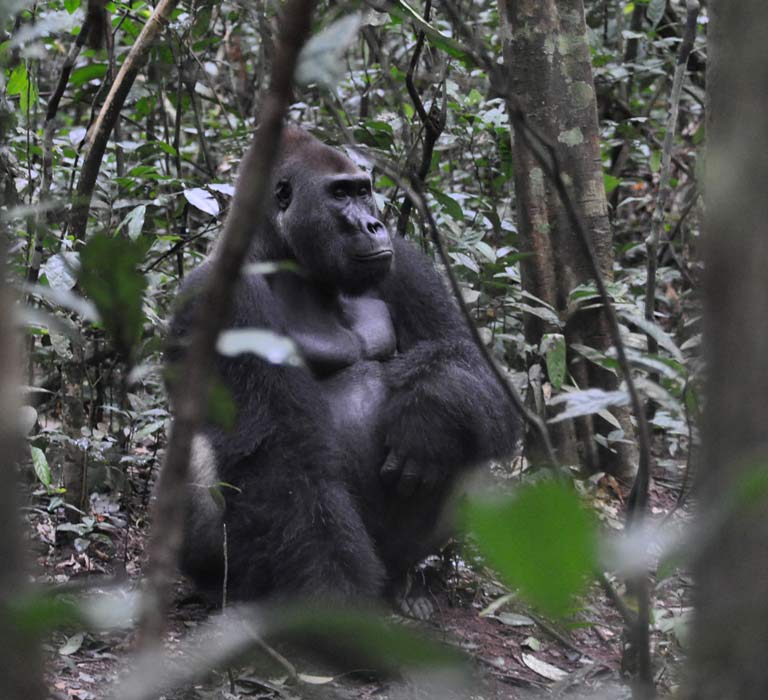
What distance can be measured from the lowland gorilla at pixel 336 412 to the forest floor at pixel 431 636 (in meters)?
0.23

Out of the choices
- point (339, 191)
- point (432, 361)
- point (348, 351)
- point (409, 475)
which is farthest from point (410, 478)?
point (339, 191)

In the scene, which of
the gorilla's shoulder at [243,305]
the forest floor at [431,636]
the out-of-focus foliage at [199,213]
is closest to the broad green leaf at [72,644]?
the forest floor at [431,636]

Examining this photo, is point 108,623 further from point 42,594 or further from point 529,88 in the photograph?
point 529,88

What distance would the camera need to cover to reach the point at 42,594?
0.78 metres

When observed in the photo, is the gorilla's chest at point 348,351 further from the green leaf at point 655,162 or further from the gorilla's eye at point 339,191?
the green leaf at point 655,162

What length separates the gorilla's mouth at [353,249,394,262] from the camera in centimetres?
359

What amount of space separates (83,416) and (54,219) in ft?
3.03

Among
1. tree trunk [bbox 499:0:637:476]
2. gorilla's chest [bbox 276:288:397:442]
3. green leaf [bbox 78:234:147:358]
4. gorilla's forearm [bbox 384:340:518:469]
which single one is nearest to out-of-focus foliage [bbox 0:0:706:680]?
green leaf [bbox 78:234:147:358]

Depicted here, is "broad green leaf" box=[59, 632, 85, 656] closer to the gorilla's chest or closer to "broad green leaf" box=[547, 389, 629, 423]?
the gorilla's chest

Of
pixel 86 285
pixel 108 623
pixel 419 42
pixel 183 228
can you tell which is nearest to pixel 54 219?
pixel 183 228

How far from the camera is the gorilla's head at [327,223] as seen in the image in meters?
3.62

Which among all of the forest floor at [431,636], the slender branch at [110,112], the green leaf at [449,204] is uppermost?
the slender branch at [110,112]

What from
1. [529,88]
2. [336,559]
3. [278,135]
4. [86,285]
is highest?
[529,88]

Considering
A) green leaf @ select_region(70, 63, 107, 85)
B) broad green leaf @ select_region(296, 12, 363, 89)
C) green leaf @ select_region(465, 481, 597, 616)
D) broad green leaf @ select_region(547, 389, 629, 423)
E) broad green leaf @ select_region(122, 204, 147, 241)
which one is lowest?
green leaf @ select_region(465, 481, 597, 616)
